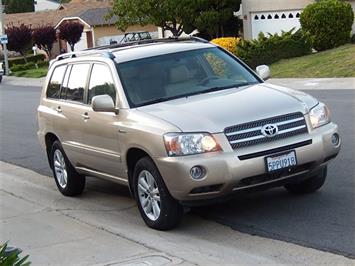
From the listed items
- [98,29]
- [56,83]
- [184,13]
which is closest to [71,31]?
[98,29]

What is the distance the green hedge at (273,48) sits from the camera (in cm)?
2692

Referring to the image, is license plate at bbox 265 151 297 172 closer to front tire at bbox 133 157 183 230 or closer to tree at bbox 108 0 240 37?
front tire at bbox 133 157 183 230

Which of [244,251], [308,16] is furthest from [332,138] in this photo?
[308,16]

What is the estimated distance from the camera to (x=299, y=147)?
21.2 feet

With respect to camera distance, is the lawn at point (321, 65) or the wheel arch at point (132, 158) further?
the lawn at point (321, 65)

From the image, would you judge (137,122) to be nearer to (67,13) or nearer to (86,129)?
(86,129)

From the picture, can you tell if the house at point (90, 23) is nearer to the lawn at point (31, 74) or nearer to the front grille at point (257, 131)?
the lawn at point (31, 74)

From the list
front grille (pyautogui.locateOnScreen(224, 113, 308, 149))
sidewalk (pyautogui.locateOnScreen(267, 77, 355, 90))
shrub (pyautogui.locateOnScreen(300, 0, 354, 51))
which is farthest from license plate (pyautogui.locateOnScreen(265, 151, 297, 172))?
shrub (pyautogui.locateOnScreen(300, 0, 354, 51))

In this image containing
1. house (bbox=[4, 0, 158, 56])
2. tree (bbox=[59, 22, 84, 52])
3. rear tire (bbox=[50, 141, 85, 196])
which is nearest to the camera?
rear tire (bbox=[50, 141, 85, 196])

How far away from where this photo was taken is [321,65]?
2384 cm

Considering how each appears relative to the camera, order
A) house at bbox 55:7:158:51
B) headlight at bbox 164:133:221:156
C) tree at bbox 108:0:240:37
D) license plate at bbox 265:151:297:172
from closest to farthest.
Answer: headlight at bbox 164:133:221:156, license plate at bbox 265:151:297:172, tree at bbox 108:0:240:37, house at bbox 55:7:158:51

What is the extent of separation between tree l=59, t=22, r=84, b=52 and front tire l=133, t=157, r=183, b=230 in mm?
49288

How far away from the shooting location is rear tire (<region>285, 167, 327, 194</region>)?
7.40 metres

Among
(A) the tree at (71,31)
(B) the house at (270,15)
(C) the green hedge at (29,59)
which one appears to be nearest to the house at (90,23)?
(A) the tree at (71,31)
